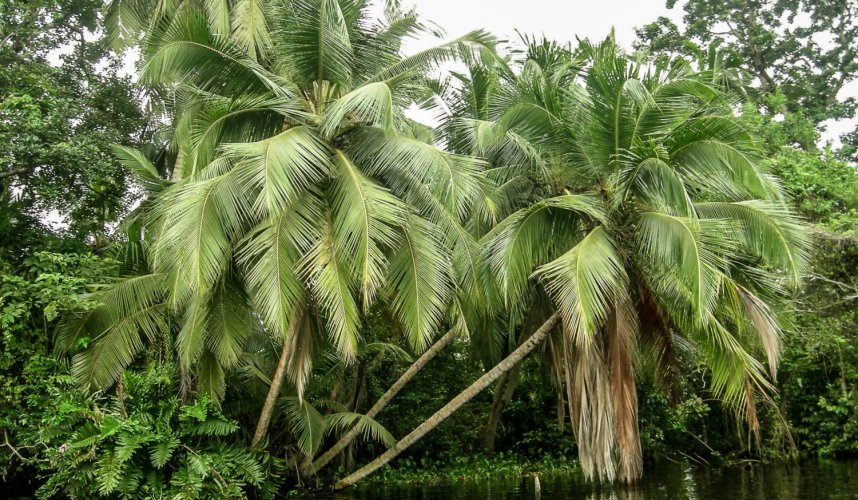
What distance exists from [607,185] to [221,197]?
17.4 ft

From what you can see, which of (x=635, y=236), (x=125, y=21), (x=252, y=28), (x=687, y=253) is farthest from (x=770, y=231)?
(x=125, y=21)

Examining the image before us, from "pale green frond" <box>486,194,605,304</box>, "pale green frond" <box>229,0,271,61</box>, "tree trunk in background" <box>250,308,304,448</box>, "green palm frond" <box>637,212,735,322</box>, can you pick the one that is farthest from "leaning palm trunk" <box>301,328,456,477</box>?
"pale green frond" <box>229,0,271,61</box>

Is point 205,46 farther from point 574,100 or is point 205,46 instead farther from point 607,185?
point 607,185

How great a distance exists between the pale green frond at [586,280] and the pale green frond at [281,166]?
333cm

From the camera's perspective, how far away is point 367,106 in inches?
372

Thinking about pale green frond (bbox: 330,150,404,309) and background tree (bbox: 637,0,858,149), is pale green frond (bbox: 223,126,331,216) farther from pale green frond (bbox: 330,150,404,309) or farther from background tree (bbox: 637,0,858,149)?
background tree (bbox: 637,0,858,149)

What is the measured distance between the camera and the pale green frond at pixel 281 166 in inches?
355

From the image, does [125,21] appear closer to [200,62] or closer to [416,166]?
[200,62]

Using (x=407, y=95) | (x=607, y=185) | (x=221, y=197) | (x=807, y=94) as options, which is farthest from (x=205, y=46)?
(x=807, y=94)

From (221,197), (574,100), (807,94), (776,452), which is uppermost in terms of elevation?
(807,94)

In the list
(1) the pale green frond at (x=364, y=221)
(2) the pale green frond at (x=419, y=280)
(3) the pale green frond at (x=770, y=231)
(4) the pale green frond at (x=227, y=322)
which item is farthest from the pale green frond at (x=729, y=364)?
(4) the pale green frond at (x=227, y=322)

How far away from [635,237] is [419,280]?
3.03 meters

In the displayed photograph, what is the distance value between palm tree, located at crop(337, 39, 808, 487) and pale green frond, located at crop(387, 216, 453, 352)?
0.88m

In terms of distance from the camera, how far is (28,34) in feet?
49.6
